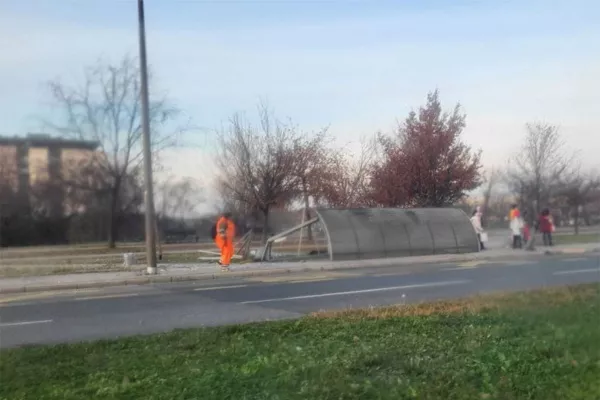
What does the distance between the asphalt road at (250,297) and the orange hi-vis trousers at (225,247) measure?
74cm

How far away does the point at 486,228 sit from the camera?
8.09m

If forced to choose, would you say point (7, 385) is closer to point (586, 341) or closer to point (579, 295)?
point (586, 341)

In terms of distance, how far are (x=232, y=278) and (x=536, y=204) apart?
6253mm

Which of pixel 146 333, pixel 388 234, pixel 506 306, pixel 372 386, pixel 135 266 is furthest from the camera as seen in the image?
pixel 388 234

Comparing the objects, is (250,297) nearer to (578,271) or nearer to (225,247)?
(225,247)

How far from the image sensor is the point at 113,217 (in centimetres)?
645

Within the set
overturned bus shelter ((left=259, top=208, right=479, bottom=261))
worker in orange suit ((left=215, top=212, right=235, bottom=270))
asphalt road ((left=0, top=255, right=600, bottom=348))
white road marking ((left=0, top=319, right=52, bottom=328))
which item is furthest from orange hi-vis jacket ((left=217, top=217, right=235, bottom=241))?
white road marking ((left=0, top=319, right=52, bottom=328))

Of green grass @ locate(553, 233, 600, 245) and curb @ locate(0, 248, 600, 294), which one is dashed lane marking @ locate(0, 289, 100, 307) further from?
green grass @ locate(553, 233, 600, 245)

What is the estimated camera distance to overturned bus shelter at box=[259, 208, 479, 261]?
9.02 metres

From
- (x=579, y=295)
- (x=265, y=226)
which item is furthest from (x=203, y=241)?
(x=579, y=295)

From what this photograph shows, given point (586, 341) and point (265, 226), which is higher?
point (265, 226)

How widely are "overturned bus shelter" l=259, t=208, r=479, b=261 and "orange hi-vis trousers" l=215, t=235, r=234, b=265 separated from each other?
1.64ft

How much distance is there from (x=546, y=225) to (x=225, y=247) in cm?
363

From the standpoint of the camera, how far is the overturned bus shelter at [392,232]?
355 inches
